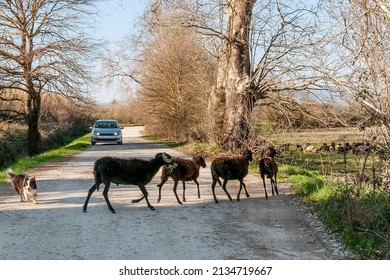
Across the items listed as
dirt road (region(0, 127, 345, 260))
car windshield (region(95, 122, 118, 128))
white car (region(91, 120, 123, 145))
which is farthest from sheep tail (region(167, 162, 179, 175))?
car windshield (region(95, 122, 118, 128))

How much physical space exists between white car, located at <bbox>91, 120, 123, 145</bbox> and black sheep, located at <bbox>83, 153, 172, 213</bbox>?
0.93 ft

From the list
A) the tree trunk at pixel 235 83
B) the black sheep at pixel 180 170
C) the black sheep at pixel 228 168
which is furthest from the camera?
→ the tree trunk at pixel 235 83

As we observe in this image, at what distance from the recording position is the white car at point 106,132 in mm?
6566

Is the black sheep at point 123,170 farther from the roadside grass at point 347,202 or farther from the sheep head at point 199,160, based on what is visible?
the sheep head at point 199,160

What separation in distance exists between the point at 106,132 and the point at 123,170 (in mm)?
631

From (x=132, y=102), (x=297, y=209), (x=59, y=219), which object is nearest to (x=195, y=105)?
(x=132, y=102)

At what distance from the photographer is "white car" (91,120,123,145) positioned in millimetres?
6566

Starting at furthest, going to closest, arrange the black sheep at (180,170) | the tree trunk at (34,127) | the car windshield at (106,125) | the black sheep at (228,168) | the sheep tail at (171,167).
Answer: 1. the tree trunk at (34,127)
2. the black sheep at (228,168)
3. the black sheep at (180,170)
4. the sheep tail at (171,167)
5. the car windshield at (106,125)

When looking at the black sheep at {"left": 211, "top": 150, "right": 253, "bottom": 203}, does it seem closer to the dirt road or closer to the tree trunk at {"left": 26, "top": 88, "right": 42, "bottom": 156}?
the dirt road

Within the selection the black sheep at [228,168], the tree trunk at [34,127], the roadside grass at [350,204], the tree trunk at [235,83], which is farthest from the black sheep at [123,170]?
the tree trunk at [235,83]

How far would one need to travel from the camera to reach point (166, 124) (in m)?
9.00

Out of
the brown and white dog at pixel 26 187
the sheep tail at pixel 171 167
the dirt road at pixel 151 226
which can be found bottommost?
the dirt road at pixel 151 226

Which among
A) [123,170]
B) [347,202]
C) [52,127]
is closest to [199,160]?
[123,170]

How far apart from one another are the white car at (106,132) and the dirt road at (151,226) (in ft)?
0.50
